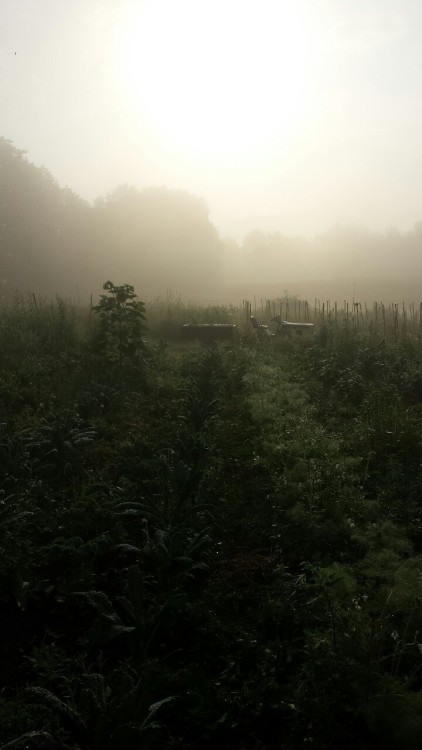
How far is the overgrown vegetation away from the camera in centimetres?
295

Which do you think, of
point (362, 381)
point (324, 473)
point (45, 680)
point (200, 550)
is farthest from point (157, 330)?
point (45, 680)

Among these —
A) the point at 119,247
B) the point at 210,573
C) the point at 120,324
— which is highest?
the point at 119,247

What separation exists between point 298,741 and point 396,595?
4.48ft

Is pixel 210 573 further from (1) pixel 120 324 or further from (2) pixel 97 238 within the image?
(2) pixel 97 238

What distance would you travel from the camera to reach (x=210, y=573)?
4516mm

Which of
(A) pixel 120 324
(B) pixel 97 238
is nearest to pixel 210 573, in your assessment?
(A) pixel 120 324

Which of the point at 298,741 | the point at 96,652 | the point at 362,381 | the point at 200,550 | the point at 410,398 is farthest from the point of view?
the point at 362,381

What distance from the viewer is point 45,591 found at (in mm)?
4148

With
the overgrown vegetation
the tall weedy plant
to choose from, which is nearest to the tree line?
the tall weedy plant

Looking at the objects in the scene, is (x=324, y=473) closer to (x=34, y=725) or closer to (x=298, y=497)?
(x=298, y=497)

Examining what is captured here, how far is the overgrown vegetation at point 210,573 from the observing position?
2.95 metres

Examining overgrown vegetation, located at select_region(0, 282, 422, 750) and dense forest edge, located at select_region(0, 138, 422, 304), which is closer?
overgrown vegetation, located at select_region(0, 282, 422, 750)

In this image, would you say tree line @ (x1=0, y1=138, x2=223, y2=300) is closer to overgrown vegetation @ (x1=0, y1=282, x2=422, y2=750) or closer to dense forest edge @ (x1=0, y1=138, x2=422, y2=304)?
dense forest edge @ (x1=0, y1=138, x2=422, y2=304)

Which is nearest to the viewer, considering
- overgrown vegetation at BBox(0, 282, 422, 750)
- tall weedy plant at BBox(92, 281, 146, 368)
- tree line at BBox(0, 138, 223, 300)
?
overgrown vegetation at BBox(0, 282, 422, 750)
